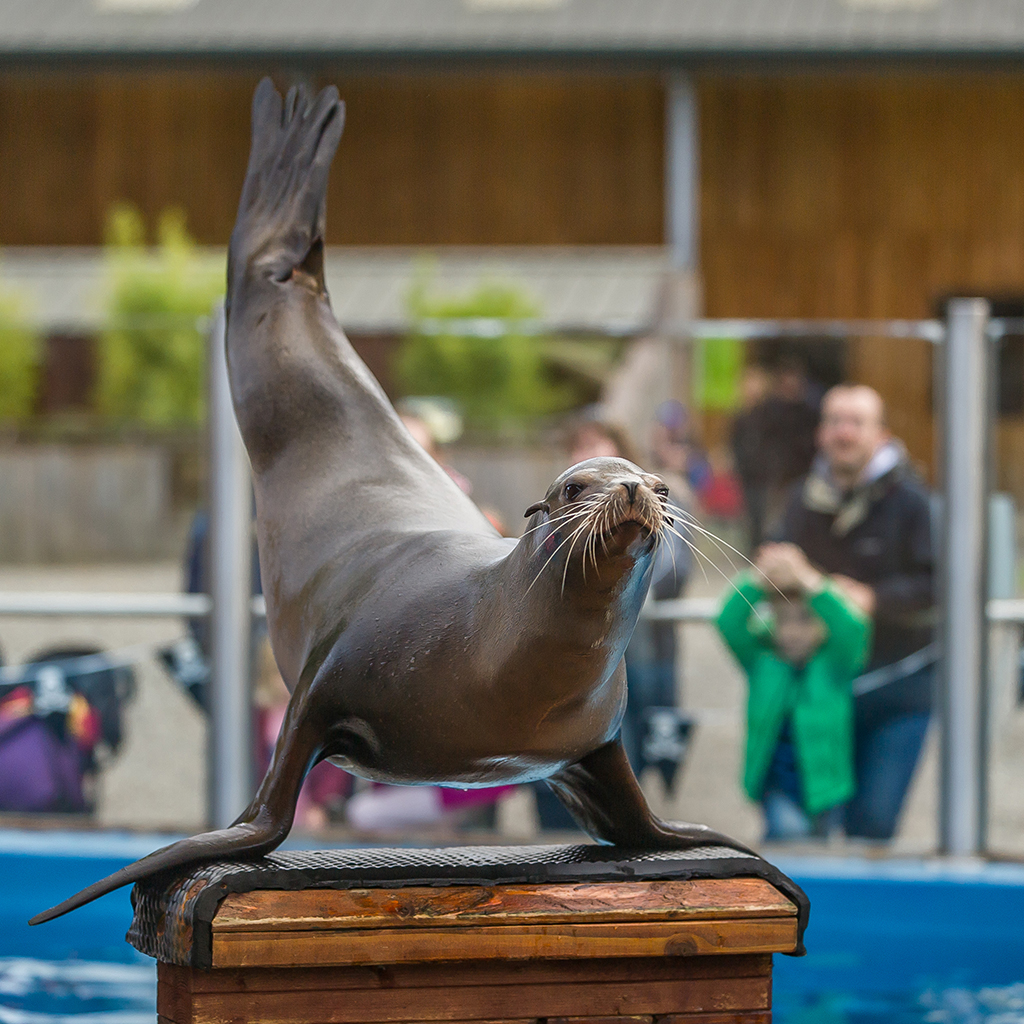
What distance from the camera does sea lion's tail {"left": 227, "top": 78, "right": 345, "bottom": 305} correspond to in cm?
293

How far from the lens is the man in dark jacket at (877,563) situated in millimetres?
5523

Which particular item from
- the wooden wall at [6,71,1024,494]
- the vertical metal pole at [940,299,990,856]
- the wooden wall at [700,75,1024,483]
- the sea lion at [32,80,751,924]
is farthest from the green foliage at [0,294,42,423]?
the wooden wall at [700,75,1024,483]

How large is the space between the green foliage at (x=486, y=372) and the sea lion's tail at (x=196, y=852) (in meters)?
3.61

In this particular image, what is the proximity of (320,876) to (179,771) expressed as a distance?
3634mm

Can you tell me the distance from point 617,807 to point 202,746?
3.53m

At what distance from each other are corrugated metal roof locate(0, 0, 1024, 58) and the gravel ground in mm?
11259

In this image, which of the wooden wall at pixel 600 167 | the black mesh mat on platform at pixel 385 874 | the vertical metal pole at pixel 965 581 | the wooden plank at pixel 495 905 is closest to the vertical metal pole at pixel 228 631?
the vertical metal pole at pixel 965 581

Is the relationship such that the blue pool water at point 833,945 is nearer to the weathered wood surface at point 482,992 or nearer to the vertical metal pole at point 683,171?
the weathered wood surface at point 482,992

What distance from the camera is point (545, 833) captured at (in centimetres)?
558

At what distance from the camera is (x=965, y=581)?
5.57 meters

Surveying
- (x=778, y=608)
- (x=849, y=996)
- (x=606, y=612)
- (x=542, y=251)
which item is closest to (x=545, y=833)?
(x=778, y=608)

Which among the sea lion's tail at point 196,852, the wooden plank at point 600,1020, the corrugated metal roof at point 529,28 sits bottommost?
the wooden plank at point 600,1020

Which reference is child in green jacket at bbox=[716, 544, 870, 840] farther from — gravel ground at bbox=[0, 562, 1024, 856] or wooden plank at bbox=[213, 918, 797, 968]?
wooden plank at bbox=[213, 918, 797, 968]

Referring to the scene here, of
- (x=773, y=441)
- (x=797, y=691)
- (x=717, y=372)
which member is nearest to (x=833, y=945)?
(x=797, y=691)
